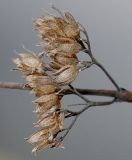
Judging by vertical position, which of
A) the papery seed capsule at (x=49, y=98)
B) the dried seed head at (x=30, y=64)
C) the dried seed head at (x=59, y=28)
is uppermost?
the dried seed head at (x=59, y=28)

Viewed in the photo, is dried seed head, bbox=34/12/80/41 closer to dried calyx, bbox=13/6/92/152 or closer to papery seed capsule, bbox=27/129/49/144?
dried calyx, bbox=13/6/92/152

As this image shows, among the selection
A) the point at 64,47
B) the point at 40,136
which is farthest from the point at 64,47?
the point at 40,136

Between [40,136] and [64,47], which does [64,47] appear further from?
[40,136]

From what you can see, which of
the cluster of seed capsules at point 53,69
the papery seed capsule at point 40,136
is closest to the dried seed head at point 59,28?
the cluster of seed capsules at point 53,69

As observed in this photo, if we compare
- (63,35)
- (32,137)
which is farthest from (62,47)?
(32,137)

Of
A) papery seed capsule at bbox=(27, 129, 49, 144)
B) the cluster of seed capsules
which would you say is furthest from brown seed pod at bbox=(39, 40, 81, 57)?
papery seed capsule at bbox=(27, 129, 49, 144)

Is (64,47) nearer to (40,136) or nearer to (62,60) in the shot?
(62,60)

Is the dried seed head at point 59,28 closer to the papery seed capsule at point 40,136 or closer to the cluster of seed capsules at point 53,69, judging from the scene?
the cluster of seed capsules at point 53,69

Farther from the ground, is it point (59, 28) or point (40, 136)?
point (59, 28)
